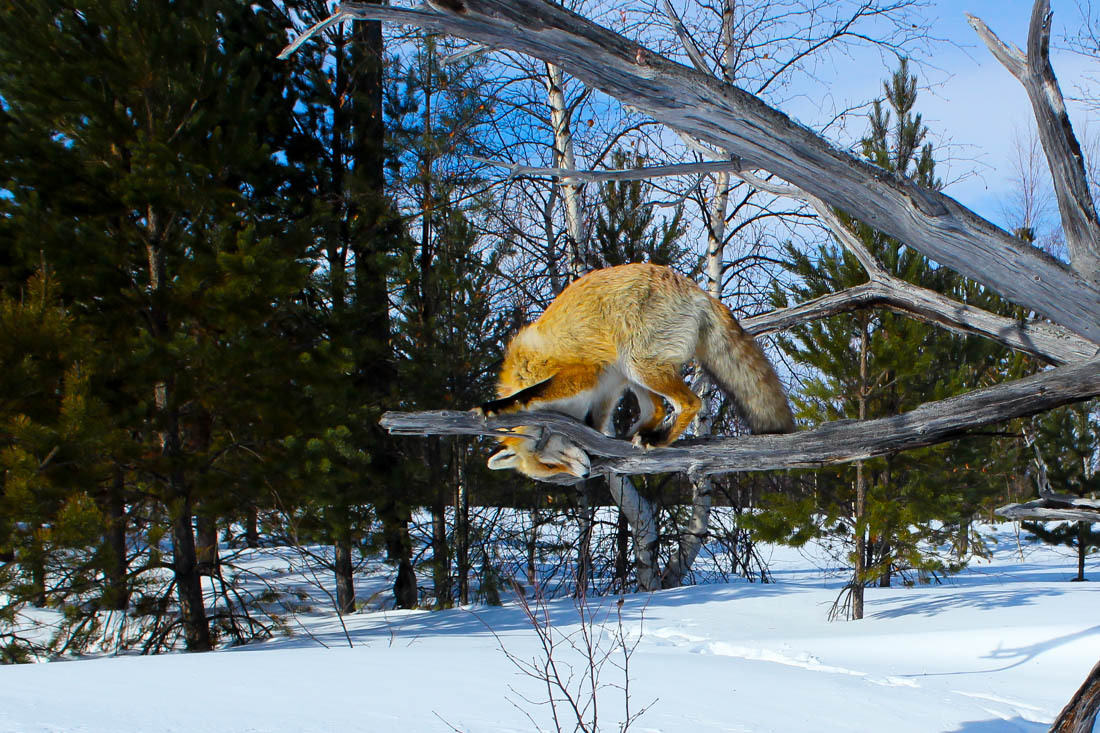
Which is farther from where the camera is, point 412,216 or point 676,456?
point 412,216

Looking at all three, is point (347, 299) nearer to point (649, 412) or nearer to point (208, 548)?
point (208, 548)

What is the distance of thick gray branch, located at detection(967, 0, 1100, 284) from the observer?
2.62 m

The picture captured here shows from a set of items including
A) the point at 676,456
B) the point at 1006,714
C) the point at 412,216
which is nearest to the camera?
the point at 676,456

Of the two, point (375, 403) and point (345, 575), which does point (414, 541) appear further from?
point (375, 403)

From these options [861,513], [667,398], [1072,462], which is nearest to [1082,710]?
[667,398]

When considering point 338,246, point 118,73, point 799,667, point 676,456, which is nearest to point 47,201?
point 118,73

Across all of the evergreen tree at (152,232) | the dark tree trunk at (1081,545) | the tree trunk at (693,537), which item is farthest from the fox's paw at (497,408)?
the dark tree trunk at (1081,545)

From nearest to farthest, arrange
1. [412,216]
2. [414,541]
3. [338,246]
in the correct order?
[412,216] < [338,246] < [414,541]

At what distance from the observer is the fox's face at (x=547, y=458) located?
3178 millimetres

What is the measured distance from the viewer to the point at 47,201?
812 centimetres

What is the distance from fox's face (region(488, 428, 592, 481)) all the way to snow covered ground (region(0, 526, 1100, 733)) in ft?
2.86

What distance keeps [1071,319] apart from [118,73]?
335 inches

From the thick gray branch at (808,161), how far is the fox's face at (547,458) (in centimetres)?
132

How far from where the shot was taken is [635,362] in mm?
3518
